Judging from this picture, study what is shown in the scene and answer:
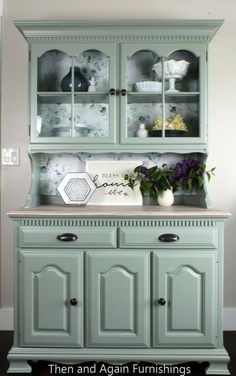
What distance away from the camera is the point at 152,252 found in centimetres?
197

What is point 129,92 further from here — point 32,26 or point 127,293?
point 127,293

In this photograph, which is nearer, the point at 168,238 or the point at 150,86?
the point at 168,238

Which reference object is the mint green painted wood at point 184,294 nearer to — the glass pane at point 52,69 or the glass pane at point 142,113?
the glass pane at point 142,113

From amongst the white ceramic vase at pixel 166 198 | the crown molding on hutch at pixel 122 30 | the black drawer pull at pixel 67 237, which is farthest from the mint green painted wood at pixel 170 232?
the crown molding on hutch at pixel 122 30

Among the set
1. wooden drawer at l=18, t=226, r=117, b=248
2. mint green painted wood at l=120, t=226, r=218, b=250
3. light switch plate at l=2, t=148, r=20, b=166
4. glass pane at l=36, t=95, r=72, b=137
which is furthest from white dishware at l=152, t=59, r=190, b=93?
light switch plate at l=2, t=148, r=20, b=166

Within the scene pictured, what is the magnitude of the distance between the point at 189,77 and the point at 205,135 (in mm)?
384

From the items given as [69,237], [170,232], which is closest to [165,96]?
[170,232]

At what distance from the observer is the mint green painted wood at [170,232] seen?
1.97 meters

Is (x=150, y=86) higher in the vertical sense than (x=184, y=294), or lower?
higher

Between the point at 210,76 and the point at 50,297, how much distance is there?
5.76 ft

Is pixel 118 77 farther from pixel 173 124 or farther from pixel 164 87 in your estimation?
pixel 173 124

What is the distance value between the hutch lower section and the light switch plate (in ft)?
2.17

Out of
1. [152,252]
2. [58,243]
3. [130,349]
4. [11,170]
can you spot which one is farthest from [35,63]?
[130,349]

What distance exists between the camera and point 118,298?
6.47 feet
